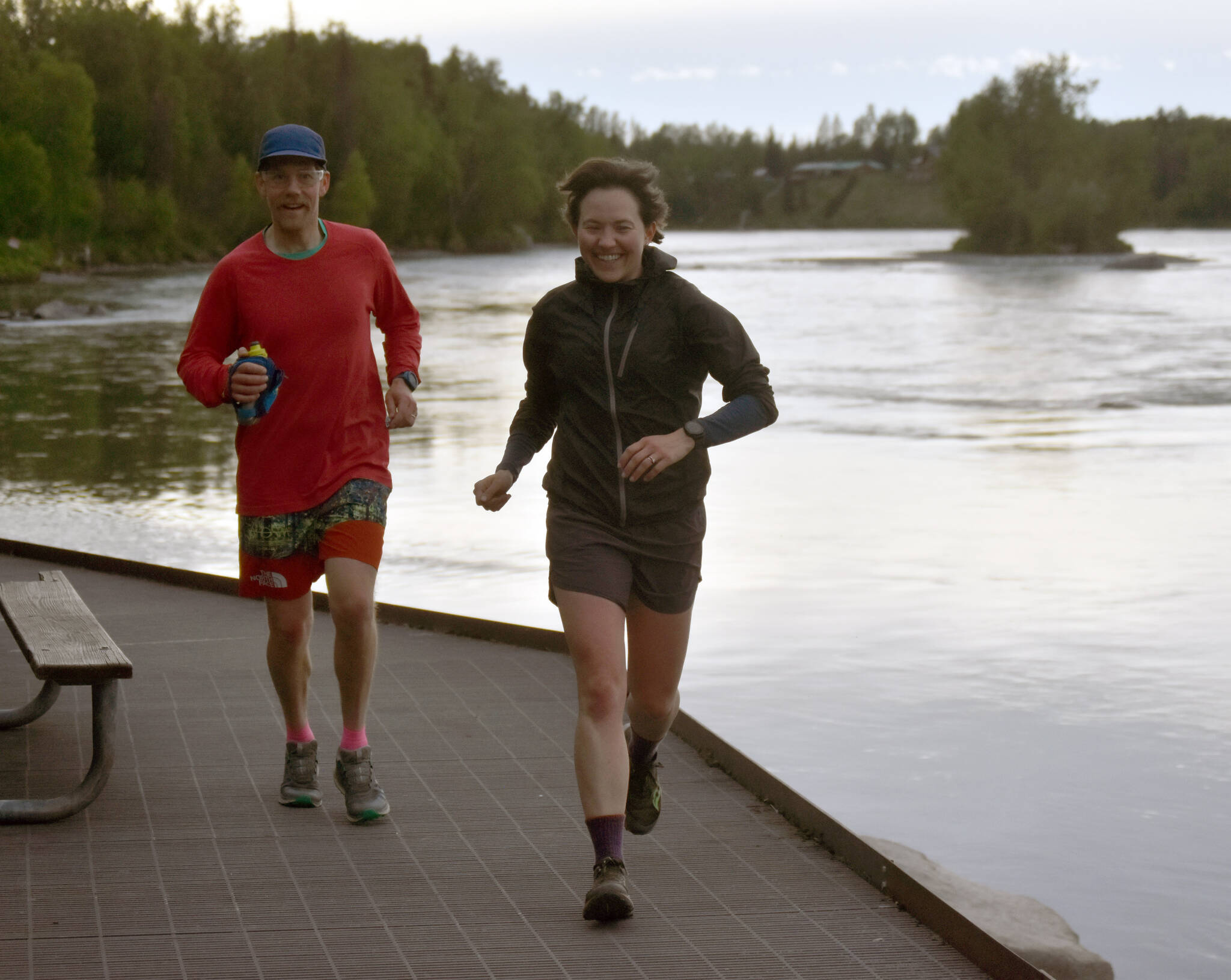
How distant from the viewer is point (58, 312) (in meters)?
38.2

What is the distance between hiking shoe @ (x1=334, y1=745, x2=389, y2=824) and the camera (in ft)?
14.1

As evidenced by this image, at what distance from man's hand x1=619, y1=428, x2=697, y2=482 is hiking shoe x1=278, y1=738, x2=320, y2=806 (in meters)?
1.36

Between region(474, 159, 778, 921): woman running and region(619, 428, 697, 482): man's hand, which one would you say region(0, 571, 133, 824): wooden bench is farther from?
region(619, 428, 697, 482): man's hand

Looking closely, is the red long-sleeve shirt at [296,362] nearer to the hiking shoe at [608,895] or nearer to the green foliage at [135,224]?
the hiking shoe at [608,895]

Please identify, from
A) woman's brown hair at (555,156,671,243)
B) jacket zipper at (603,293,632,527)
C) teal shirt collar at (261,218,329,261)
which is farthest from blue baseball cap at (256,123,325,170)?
jacket zipper at (603,293,632,527)

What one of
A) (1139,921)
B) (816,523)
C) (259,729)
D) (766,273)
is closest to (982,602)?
(816,523)

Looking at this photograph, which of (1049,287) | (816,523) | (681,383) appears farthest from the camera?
(1049,287)

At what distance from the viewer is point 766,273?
6284 centimetres

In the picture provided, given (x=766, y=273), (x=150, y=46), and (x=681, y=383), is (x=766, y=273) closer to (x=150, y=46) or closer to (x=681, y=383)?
(x=150, y=46)

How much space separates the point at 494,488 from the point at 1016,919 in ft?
5.91

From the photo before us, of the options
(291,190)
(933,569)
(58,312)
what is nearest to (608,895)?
(291,190)

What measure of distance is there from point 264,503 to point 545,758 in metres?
1.25

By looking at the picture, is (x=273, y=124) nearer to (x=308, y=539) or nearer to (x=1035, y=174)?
(x=1035, y=174)

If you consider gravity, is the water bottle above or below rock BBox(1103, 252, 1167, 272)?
above
